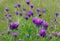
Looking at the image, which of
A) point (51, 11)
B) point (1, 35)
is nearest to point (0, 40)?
point (1, 35)

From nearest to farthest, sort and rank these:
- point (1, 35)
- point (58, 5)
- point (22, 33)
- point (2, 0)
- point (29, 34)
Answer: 1. point (29, 34)
2. point (22, 33)
3. point (1, 35)
4. point (58, 5)
5. point (2, 0)

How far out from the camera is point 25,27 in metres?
2.44

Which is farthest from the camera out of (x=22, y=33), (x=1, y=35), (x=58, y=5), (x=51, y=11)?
(x=58, y=5)

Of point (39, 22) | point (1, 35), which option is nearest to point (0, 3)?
point (1, 35)

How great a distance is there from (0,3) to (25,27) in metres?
2.11

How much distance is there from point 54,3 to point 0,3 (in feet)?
3.49

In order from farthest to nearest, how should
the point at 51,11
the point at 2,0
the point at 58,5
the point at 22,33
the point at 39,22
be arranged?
the point at 2,0, the point at 58,5, the point at 51,11, the point at 22,33, the point at 39,22

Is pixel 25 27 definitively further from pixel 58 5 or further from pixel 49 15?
pixel 58 5

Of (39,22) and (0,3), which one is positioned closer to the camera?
(39,22)

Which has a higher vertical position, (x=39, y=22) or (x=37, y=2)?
(x=39, y=22)

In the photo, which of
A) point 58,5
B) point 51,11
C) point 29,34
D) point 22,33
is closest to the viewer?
point 29,34

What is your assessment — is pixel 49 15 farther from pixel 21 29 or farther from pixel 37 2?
pixel 21 29

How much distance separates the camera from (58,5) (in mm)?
4234

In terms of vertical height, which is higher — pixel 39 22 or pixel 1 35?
pixel 39 22
